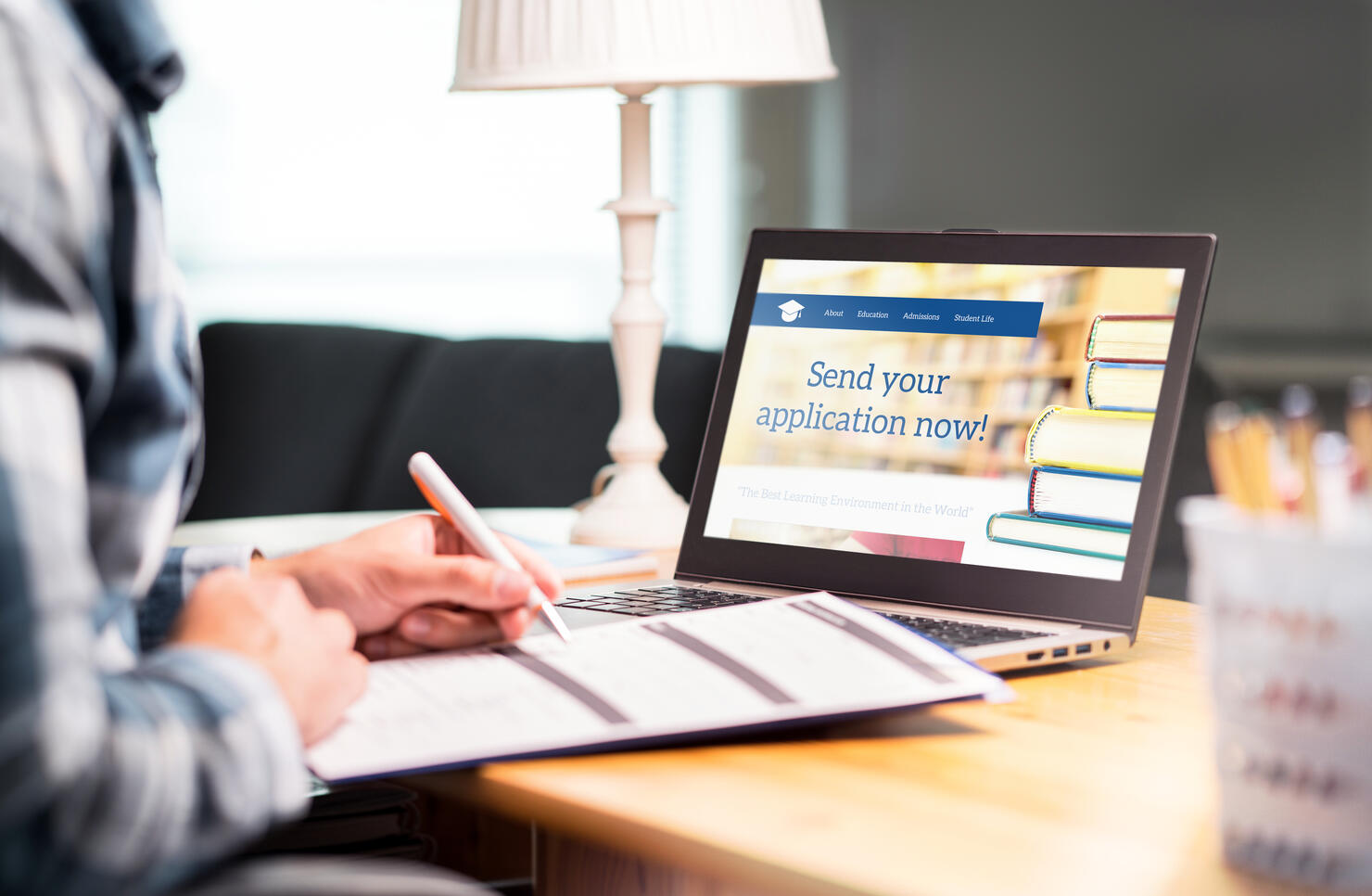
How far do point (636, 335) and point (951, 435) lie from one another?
19.0 inches

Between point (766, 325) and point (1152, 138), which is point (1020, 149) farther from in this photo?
point (766, 325)

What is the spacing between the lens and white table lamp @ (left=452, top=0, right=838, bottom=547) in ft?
3.81

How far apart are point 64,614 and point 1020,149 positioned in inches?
146

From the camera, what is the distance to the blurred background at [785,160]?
338 cm

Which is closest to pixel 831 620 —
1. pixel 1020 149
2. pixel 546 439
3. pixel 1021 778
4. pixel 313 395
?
pixel 1021 778

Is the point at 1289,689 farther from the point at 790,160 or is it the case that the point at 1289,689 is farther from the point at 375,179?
the point at 790,160

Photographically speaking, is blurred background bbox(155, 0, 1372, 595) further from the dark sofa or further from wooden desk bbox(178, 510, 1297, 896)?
wooden desk bbox(178, 510, 1297, 896)

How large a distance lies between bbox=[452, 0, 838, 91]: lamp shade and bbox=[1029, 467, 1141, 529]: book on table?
50 centimetres

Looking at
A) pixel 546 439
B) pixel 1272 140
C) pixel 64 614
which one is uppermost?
pixel 1272 140

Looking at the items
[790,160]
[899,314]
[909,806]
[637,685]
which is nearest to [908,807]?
[909,806]

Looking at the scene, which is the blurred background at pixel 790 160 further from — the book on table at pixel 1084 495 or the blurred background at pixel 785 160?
the book on table at pixel 1084 495

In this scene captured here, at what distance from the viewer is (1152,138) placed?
143 inches

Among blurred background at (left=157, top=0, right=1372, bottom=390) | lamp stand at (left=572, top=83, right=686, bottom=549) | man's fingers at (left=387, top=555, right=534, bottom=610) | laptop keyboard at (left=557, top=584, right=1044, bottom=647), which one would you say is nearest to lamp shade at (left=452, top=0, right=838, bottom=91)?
lamp stand at (left=572, top=83, right=686, bottom=549)

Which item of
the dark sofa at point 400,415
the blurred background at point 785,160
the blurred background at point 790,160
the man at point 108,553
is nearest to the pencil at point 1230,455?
the man at point 108,553
